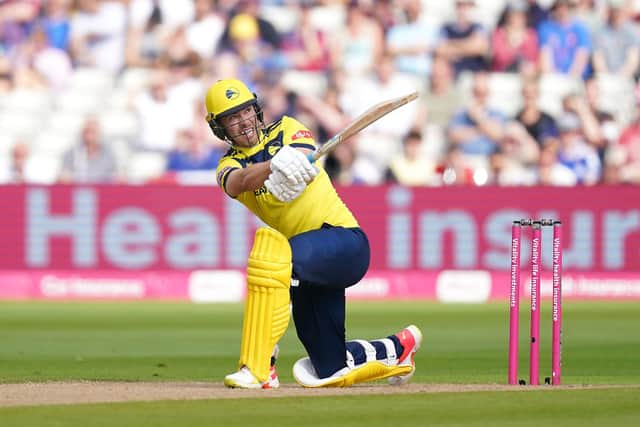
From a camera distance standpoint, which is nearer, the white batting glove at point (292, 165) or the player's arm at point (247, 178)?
the white batting glove at point (292, 165)

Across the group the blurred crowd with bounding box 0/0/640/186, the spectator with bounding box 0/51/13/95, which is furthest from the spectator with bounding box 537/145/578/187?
the spectator with bounding box 0/51/13/95

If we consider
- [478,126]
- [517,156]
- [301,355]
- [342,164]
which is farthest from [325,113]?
[301,355]

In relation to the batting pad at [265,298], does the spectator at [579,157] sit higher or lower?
higher

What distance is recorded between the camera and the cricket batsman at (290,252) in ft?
21.6

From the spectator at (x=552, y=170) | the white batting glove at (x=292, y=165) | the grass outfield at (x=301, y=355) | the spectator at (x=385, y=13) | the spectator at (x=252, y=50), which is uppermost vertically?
the spectator at (x=385, y=13)

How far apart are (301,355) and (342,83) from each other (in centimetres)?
731

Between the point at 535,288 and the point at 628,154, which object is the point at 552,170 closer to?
the point at 628,154

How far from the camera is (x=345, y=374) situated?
707cm

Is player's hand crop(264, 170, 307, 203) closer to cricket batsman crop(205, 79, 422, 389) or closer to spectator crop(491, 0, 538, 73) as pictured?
cricket batsman crop(205, 79, 422, 389)

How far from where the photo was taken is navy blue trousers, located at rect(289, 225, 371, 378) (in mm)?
6727

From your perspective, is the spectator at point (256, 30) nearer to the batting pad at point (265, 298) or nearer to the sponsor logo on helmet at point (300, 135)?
the sponsor logo on helmet at point (300, 135)

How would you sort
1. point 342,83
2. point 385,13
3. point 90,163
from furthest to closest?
point 385,13, point 342,83, point 90,163

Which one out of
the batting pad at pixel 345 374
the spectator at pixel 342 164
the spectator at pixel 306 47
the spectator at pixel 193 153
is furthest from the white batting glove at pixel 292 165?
the spectator at pixel 306 47

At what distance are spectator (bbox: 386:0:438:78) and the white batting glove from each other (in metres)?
11.1
